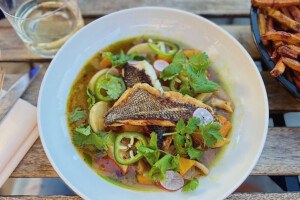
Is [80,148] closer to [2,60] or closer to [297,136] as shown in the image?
[2,60]

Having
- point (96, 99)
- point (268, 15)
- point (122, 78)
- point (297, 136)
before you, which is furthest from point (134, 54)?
point (297, 136)

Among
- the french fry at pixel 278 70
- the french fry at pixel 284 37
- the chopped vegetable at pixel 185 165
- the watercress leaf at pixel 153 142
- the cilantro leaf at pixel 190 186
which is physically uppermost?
the french fry at pixel 284 37

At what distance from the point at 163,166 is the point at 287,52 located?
58cm

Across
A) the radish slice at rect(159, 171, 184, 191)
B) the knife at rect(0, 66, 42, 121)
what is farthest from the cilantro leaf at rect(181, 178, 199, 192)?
the knife at rect(0, 66, 42, 121)

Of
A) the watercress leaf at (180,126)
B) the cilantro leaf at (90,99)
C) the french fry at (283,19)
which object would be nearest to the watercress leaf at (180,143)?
the watercress leaf at (180,126)

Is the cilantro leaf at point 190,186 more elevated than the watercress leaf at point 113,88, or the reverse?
the watercress leaf at point 113,88

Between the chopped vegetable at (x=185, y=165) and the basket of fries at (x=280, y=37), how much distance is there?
1.33ft

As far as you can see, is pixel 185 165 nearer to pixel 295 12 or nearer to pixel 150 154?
pixel 150 154

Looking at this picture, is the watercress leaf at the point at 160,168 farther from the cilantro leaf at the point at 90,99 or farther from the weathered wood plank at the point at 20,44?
the weathered wood plank at the point at 20,44

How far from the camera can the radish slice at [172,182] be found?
1317 millimetres

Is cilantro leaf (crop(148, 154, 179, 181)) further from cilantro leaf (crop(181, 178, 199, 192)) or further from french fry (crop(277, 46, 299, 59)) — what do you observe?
french fry (crop(277, 46, 299, 59))

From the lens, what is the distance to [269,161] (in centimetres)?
146

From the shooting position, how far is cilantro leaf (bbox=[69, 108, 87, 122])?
1470 millimetres

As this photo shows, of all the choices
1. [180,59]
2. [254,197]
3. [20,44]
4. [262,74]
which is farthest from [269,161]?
[20,44]
